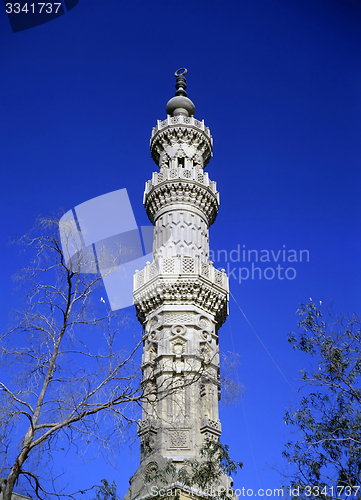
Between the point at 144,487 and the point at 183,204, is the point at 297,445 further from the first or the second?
the point at 183,204

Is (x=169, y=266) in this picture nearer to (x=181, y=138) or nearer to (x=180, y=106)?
(x=181, y=138)

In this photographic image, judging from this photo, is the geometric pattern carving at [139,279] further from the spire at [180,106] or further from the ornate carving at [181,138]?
the spire at [180,106]

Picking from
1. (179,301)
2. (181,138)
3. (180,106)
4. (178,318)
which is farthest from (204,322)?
(180,106)

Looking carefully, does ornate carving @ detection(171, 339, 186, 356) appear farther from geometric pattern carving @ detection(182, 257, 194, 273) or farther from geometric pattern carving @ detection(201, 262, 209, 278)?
geometric pattern carving @ detection(201, 262, 209, 278)

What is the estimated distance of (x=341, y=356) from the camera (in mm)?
15164

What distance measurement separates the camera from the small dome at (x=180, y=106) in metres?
32.6

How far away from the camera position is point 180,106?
32688 millimetres

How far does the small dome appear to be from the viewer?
32.6 metres

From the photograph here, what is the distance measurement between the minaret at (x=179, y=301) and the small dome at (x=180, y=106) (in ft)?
2.75

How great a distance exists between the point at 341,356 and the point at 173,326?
31.9 ft

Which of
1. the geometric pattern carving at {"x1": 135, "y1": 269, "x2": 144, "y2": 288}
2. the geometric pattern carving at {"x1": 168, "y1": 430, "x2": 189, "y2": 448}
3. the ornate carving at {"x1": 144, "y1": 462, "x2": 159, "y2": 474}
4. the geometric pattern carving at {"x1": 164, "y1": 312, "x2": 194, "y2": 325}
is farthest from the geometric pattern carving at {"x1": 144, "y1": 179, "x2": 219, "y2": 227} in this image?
the ornate carving at {"x1": 144, "y1": 462, "x2": 159, "y2": 474}

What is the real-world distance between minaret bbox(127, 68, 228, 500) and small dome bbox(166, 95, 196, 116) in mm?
838

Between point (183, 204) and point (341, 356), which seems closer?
point (341, 356)

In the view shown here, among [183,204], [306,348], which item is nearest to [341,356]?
[306,348]
